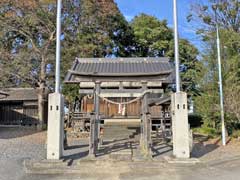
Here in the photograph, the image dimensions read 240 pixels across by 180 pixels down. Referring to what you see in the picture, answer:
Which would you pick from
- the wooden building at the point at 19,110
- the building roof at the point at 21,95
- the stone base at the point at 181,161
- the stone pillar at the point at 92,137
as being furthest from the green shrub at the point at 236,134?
the building roof at the point at 21,95

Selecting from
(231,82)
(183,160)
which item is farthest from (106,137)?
(183,160)

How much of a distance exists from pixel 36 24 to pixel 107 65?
1150 cm

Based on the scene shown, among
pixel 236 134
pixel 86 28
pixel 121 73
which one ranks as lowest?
pixel 236 134

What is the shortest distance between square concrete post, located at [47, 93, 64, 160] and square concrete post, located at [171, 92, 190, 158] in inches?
156

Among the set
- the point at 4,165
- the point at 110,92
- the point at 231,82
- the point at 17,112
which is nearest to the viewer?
the point at 4,165

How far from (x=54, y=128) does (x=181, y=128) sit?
4.34 meters

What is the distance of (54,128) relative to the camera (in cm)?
1055

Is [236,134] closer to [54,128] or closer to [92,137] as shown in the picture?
[92,137]

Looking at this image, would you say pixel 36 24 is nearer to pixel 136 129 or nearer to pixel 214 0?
pixel 136 129

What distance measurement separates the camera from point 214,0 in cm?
2547

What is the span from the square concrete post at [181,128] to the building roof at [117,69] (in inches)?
63.8

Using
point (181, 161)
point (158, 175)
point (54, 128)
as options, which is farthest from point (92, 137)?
point (158, 175)

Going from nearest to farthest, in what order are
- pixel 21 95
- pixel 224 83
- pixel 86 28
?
pixel 224 83, pixel 86 28, pixel 21 95

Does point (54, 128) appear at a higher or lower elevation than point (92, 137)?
higher
